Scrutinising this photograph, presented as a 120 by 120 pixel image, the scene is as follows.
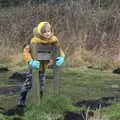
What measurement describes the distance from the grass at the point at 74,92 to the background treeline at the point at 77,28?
6.11 ft

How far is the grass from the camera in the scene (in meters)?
9.12

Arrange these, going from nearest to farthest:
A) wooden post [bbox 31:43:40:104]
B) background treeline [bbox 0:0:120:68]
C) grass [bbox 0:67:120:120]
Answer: grass [bbox 0:67:120:120] → wooden post [bbox 31:43:40:104] → background treeline [bbox 0:0:120:68]

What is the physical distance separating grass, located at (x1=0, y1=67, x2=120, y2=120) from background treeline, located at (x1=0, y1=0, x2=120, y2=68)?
186 cm

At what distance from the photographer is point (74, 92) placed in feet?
43.8

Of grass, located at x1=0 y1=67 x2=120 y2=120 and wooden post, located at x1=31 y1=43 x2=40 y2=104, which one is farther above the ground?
wooden post, located at x1=31 y1=43 x2=40 y2=104

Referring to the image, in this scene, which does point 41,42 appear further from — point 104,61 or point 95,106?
point 104,61

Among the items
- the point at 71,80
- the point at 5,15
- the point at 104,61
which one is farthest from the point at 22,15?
the point at 71,80

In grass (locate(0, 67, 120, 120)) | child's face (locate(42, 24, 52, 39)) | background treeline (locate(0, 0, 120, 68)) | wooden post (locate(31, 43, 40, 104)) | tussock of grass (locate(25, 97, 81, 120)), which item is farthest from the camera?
background treeline (locate(0, 0, 120, 68))

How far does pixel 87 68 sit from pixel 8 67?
3.19 meters

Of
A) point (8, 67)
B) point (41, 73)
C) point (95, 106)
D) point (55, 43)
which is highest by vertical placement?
point (55, 43)

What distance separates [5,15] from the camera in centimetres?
2559

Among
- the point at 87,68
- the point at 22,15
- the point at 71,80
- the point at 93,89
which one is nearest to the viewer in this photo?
the point at 93,89

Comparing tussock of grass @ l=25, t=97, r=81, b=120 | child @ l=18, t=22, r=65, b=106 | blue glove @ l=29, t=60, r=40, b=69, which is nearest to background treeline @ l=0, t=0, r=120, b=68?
child @ l=18, t=22, r=65, b=106

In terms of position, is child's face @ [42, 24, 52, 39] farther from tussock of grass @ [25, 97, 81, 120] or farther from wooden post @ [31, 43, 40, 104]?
tussock of grass @ [25, 97, 81, 120]
